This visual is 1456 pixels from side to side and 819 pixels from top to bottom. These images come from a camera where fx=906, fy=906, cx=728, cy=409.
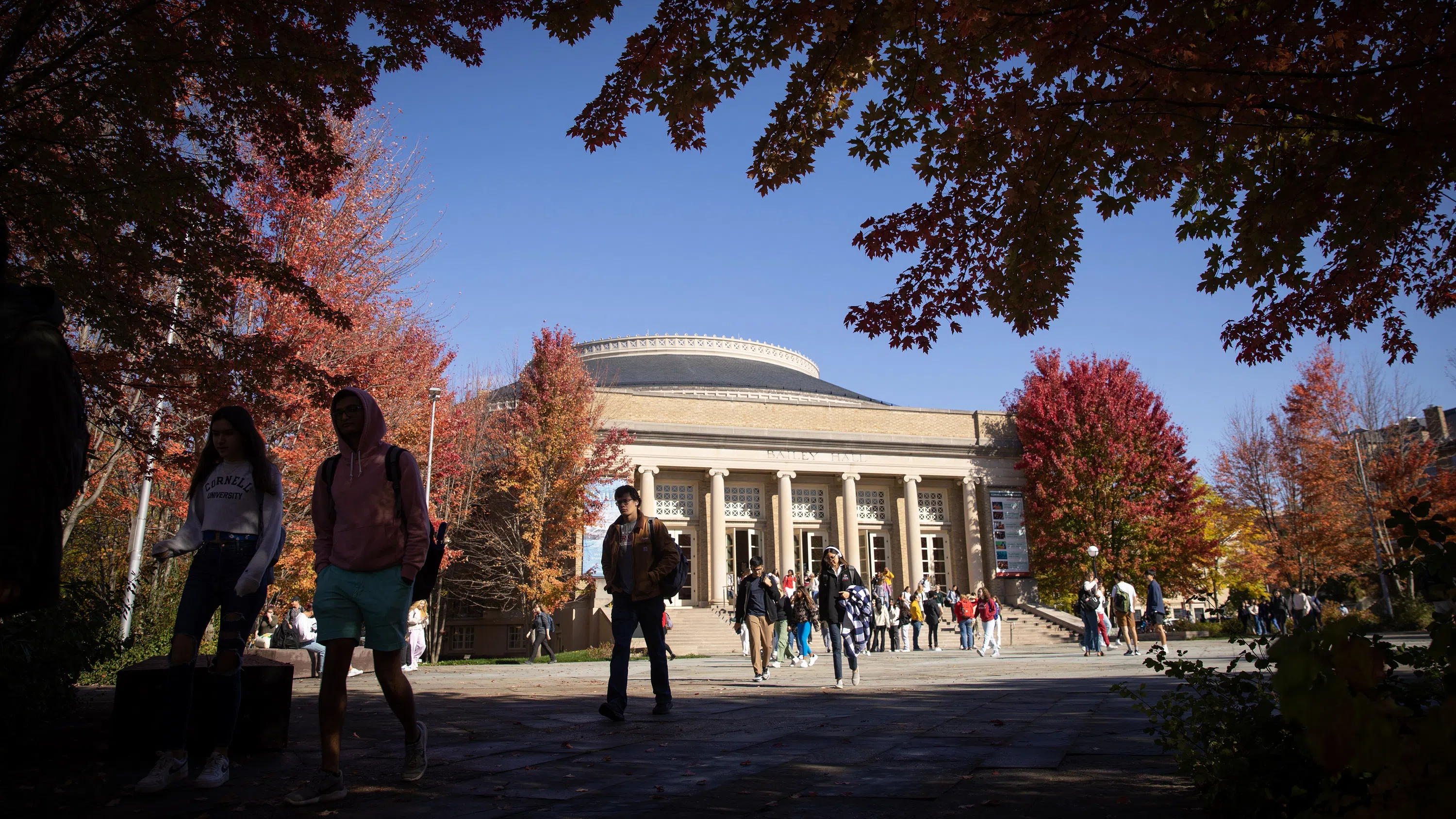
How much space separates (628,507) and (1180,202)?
4.81m

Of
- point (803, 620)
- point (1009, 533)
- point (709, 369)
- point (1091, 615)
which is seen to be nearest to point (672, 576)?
point (803, 620)

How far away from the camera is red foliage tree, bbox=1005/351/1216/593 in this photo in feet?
120

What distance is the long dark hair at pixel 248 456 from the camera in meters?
4.80

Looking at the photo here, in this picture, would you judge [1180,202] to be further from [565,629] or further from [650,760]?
[565,629]

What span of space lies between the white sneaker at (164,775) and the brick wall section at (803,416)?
30206 millimetres

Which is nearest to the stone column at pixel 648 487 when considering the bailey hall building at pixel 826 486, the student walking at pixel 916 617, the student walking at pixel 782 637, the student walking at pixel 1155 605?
the bailey hall building at pixel 826 486

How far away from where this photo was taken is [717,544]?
35062 millimetres

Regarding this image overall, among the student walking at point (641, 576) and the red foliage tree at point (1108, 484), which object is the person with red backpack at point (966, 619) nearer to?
the red foliage tree at point (1108, 484)

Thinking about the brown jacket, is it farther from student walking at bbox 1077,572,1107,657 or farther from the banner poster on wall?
the banner poster on wall

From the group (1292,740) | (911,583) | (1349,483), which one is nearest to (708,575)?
(911,583)

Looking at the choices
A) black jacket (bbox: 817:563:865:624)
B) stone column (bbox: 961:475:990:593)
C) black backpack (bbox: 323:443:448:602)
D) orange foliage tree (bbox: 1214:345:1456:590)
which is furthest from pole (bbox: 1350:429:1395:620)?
black backpack (bbox: 323:443:448:602)

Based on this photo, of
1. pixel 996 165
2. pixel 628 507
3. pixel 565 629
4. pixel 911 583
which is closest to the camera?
pixel 996 165

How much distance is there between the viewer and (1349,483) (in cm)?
3403

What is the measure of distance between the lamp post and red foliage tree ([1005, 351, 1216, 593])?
2504 cm
